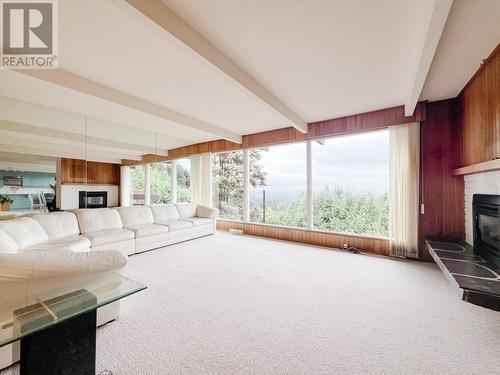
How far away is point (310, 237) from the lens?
454cm

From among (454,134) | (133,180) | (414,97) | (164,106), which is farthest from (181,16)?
(133,180)

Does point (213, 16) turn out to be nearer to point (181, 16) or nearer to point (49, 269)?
point (181, 16)

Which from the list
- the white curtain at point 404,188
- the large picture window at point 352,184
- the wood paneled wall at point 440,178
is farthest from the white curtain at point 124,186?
the wood paneled wall at point 440,178

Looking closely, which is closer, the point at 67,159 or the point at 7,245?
the point at 7,245

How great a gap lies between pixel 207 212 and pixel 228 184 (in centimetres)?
117

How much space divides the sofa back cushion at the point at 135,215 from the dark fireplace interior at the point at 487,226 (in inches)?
215

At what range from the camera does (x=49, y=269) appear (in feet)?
4.55

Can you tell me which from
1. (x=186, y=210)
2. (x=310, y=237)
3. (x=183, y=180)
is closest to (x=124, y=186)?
(x=186, y=210)

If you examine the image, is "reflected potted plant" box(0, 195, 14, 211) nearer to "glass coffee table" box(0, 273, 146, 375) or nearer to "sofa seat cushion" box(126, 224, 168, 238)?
"sofa seat cushion" box(126, 224, 168, 238)

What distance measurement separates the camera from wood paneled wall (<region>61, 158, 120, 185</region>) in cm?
390

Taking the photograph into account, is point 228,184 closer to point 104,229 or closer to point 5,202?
point 104,229

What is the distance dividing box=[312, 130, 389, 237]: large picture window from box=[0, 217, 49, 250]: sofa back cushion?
480cm

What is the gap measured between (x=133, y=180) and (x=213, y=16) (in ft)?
16.2

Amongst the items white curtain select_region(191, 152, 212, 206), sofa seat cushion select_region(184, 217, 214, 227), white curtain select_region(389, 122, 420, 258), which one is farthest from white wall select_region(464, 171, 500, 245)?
white curtain select_region(191, 152, 212, 206)
